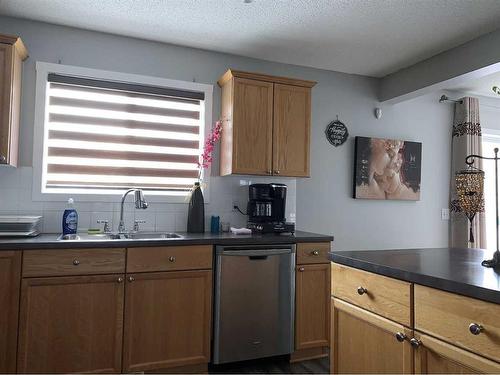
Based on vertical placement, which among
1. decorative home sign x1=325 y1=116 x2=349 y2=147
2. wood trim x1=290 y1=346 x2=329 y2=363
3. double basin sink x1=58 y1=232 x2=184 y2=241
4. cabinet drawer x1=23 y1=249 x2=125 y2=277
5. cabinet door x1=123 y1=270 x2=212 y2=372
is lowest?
wood trim x1=290 y1=346 x2=329 y2=363

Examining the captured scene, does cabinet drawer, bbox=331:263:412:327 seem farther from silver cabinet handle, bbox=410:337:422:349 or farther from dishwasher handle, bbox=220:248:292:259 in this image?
dishwasher handle, bbox=220:248:292:259

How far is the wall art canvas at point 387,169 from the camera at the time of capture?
379 cm

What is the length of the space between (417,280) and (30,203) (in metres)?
2.60

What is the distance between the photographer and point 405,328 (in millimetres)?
1255

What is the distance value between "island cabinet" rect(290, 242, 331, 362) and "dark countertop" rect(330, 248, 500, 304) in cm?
106

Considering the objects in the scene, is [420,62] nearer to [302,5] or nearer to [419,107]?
[419,107]

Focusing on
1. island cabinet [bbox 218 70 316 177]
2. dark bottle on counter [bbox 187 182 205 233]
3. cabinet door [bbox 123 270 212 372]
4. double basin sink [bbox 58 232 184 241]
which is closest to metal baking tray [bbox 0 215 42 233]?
double basin sink [bbox 58 232 184 241]

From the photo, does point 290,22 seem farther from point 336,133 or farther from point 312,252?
point 312,252

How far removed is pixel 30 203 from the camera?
8.84ft

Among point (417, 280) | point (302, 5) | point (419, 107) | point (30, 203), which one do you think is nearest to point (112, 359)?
point (30, 203)

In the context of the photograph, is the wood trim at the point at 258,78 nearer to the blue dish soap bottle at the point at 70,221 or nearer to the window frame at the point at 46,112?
the window frame at the point at 46,112

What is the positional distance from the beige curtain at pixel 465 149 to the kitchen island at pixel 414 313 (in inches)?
108

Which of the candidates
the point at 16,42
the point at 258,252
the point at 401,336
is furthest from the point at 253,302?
the point at 16,42

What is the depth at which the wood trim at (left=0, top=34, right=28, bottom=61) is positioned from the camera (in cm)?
238
